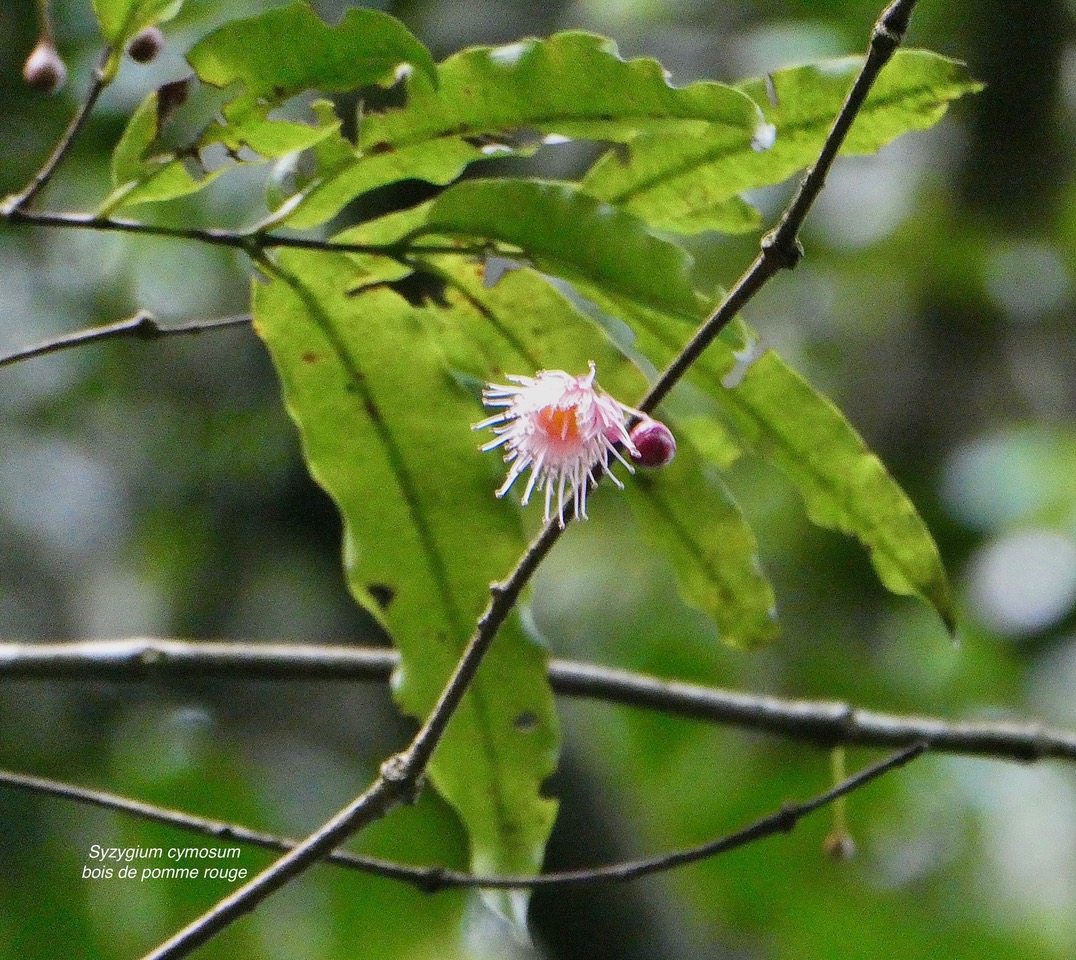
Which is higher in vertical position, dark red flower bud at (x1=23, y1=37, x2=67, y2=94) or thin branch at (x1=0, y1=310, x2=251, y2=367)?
dark red flower bud at (x1=23, y1=37, x2=67, y2=94)

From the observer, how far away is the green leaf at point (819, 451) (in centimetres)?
84

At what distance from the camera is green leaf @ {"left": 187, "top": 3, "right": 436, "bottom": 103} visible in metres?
0.70

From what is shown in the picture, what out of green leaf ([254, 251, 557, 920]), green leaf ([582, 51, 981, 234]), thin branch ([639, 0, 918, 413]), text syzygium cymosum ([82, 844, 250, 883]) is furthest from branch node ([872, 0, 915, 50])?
text syzygium cymosum ([82, 844, 250, 883])

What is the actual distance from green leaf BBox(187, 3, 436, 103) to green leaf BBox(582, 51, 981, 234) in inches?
6.8

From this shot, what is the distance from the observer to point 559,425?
32.0 inches

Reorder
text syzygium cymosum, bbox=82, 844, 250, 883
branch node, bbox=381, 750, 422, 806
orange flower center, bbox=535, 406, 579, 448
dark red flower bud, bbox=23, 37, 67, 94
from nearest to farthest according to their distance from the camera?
branch node, bbox=381, 750, 422, 806 < orange flower center, bbox=535, 406, 579, 448 < dark red flower bud, bbox=23, 37, 67, 94 < text syzygium cymosum, bbox=82, 844, 250, 883

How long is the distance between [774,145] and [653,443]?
8.5 inches

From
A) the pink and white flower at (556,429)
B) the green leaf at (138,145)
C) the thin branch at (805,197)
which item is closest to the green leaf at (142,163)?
the green leaf at (138,145)

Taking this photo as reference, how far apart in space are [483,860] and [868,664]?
1611 millimetres

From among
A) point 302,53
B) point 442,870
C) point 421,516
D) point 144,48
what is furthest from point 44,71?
point 442,870

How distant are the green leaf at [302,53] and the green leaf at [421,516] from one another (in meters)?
0.13

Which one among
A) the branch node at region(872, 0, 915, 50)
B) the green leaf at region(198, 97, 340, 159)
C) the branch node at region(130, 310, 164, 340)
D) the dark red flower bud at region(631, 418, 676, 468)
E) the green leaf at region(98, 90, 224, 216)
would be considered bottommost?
the dark red flower bud at region(631, 418, 676, 468)

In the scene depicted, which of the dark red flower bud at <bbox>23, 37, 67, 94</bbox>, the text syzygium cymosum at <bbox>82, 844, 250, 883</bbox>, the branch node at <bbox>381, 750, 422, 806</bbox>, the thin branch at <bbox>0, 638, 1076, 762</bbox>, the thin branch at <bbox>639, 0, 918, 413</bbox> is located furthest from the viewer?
the text syzygium cymosum at <bbox>82, 844, 250, 883</bbox>

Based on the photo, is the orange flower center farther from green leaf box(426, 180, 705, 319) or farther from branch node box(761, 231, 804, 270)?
branch node box(761, 231, 804, 270)
